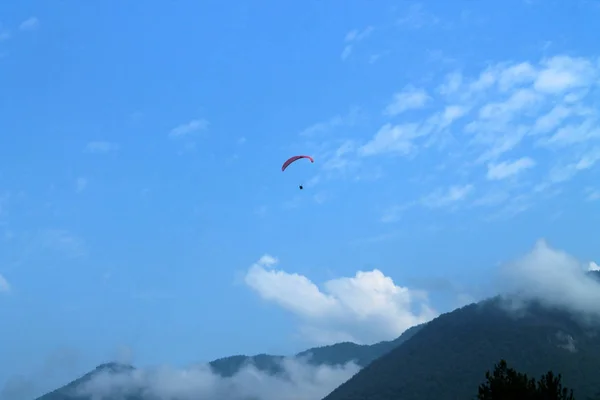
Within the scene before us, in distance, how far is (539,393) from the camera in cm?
5066

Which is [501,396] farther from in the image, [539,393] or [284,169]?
[284,169]

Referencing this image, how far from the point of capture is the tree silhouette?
50.5m

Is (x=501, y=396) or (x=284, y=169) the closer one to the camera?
(x=501, y=396)

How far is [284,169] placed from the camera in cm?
10381

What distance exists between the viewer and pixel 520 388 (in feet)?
168

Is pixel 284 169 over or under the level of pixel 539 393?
over

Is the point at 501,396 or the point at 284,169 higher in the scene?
the point at 284,169

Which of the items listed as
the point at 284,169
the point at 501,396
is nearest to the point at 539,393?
the point at 501,396

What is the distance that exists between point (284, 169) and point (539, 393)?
60520 mm

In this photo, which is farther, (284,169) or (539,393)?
(284,169)

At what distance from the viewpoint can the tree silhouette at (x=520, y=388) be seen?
166ft

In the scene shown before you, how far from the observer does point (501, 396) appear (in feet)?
170

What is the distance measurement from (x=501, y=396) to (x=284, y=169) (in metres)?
58.8
